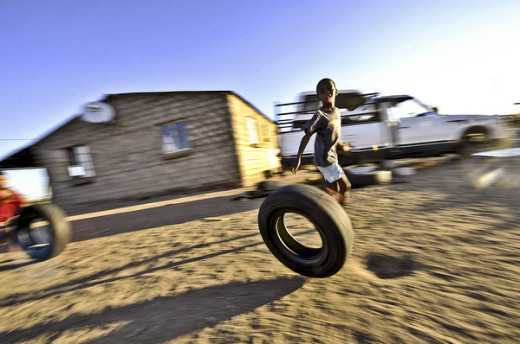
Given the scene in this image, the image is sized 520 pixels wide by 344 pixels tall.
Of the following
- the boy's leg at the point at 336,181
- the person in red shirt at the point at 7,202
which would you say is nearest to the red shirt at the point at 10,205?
the person in red shirt at the point at 7,202

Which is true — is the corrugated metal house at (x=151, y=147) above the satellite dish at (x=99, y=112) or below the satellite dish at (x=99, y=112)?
below

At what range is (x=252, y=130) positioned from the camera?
1159cm

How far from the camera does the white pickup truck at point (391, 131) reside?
6680 mm

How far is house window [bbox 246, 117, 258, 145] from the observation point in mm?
10980

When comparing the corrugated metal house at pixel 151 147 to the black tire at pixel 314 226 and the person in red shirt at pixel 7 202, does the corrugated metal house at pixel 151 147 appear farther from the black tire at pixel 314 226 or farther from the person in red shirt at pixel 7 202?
the black tire at pixel 314 226

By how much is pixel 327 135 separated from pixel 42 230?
4.42 m

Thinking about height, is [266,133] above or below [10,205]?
above

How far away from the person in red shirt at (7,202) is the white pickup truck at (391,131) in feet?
19.2

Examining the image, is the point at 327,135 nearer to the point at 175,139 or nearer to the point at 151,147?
the point at 175,139

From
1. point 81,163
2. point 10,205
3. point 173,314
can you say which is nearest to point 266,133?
point 81,163

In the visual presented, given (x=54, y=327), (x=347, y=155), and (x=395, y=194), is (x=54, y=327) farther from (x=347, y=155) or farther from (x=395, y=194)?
(x=347, y=155)

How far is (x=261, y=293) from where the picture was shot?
174 cm

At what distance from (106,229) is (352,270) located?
4923 millimetres

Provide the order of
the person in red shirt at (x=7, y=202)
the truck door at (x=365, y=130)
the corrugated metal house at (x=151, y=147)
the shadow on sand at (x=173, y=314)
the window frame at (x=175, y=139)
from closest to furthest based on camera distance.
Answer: the shadow on sand at (x=173, y=314) → the person in red shirt at (x=7, y=202) → the truck door at (x=365, y=130) → the corrugated metal house at (x=151, y=147) → the window frame at (x=175, y=139)
